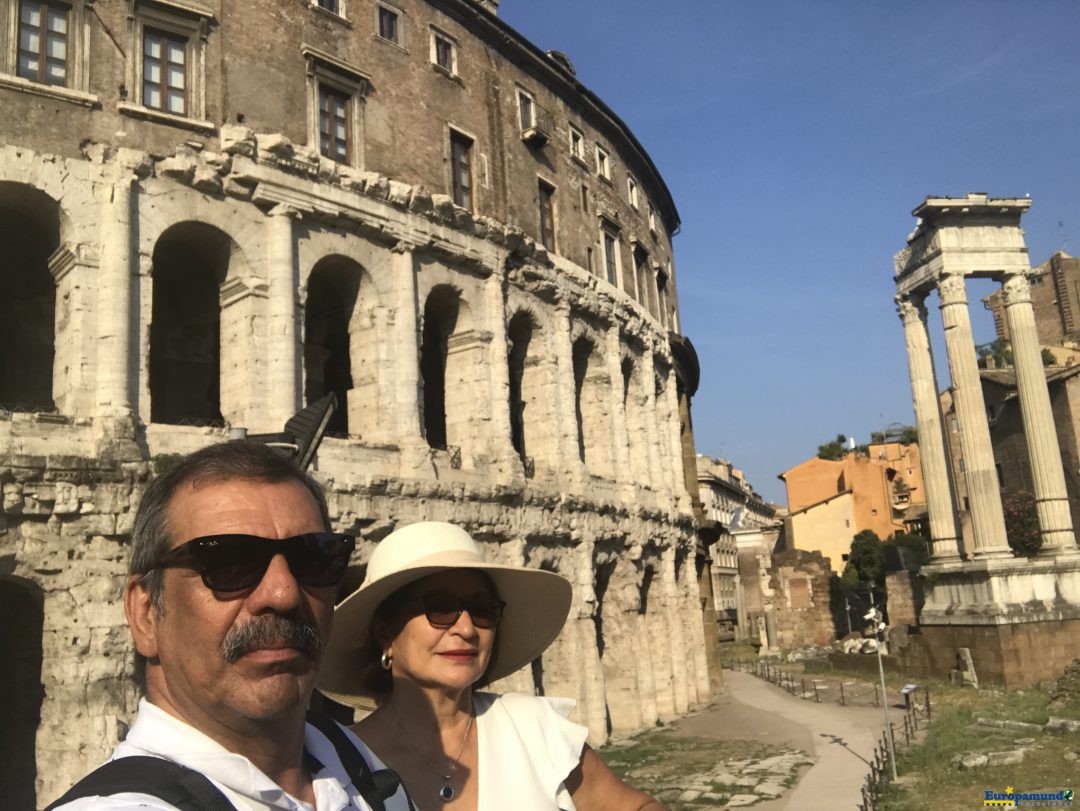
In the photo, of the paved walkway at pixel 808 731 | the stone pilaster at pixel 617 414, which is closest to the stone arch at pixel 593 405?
the stone pilaster at pixel 617 414

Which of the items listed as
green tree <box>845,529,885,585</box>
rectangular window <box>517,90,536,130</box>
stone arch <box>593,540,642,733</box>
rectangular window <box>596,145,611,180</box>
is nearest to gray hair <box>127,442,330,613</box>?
stone arch <box>593,540,642,733</box>

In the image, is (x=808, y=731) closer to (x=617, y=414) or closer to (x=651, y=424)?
(x=617, y=414)

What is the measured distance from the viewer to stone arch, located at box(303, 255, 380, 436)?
16125 mm

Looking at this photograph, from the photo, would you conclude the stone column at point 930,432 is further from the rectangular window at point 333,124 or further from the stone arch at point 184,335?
the stone arch at point 184,335

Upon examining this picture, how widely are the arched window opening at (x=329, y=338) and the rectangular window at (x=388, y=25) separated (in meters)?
4.83

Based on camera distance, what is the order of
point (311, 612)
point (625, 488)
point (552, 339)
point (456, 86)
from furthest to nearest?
point (625, 488), point (552, 339), point (456, 86), point (311, 612)

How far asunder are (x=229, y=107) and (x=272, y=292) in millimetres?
3092

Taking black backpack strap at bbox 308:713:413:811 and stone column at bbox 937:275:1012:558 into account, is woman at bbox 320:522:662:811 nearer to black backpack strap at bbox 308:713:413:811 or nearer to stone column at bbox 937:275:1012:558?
black backpack strap at bbox 308:713:413:811

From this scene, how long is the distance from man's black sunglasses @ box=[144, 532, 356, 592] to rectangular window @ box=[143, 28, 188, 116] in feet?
44.8

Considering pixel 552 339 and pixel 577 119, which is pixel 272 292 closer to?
pixel 552 339

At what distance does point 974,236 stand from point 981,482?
7.71 meters

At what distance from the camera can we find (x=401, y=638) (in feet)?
10.9

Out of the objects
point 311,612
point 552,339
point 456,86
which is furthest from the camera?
point 552,339

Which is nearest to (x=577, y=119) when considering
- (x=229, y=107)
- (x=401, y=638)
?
(x=229, y=107)
